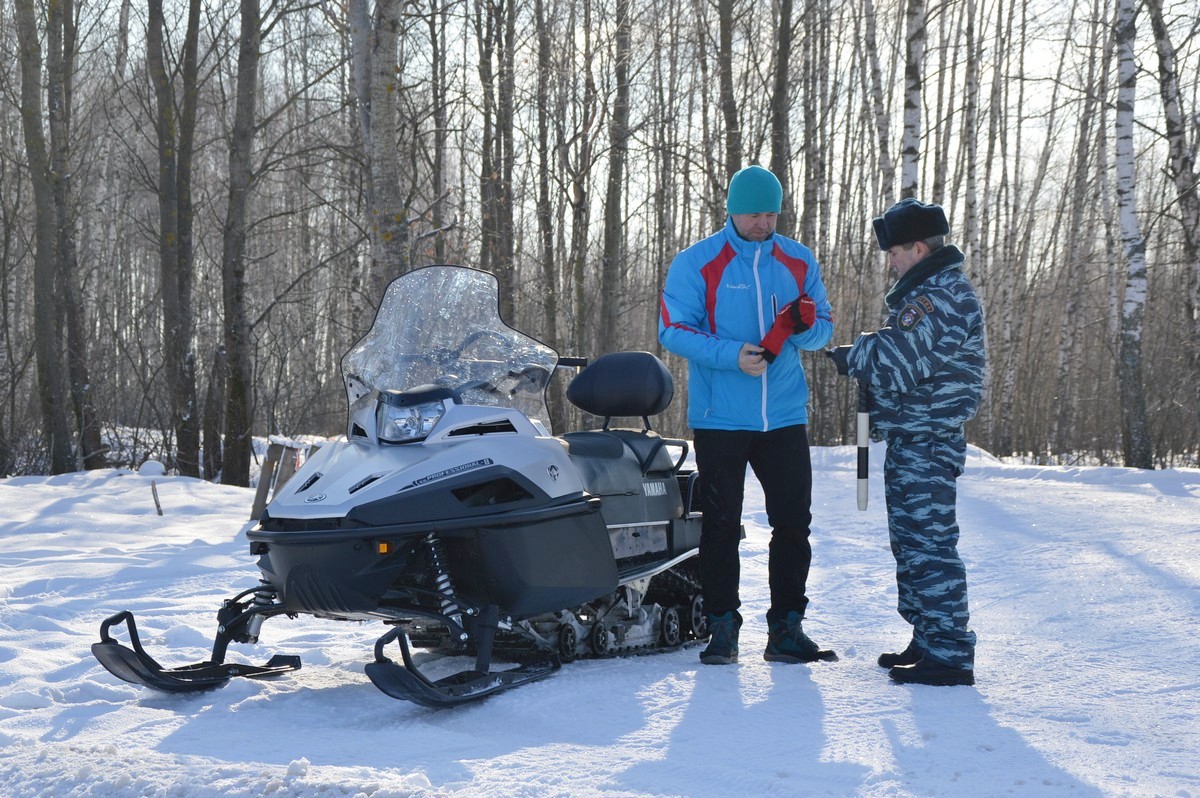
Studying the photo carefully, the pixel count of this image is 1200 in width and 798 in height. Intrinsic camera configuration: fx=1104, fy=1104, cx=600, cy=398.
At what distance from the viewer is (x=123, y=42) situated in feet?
82.5

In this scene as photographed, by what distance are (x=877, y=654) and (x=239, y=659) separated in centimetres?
270

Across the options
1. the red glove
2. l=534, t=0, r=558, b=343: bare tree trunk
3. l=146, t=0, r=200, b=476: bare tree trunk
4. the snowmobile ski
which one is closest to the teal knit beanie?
the red glove

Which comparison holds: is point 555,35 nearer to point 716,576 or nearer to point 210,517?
point 210,517

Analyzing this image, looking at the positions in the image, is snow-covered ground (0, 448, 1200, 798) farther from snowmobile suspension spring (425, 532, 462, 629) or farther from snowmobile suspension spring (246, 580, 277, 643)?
snowmobile suspension spring (425, 532, 462, 629)

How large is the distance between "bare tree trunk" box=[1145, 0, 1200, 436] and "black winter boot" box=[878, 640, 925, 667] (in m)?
10.8

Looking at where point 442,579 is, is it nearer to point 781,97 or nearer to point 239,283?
point 239,283

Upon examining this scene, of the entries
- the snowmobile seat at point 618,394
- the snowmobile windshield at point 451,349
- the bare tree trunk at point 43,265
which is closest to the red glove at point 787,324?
the snowmobile seat at point 618,394

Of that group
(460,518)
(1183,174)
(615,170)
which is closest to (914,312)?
(460,518)

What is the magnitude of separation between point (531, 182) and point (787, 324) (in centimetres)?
2149

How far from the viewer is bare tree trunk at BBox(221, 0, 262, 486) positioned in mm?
12727

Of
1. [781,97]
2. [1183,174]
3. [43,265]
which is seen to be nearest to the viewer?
[1183,174]

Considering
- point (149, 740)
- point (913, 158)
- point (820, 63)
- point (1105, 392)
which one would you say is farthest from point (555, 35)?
point (149, 740)

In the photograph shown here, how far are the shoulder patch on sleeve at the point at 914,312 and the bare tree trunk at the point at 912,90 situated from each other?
996cm

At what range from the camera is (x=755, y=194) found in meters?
4.54
